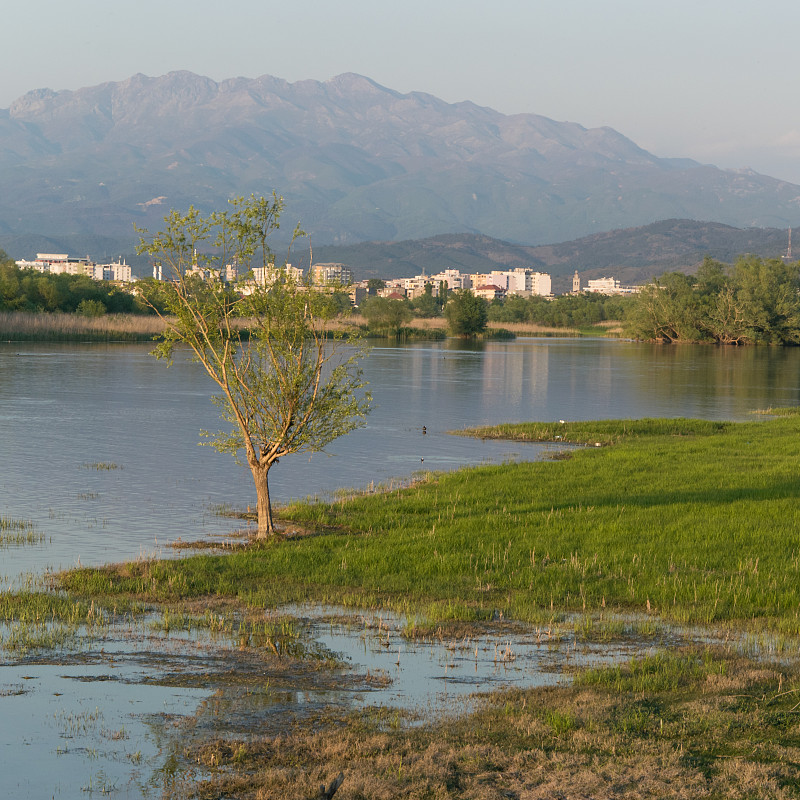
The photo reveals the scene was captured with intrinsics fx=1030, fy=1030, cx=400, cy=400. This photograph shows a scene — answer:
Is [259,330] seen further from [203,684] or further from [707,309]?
[707,309]

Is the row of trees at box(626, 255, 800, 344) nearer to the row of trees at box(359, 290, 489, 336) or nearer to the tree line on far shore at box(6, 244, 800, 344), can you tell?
the tree line on far shore at box(6, 244, 800, 344)

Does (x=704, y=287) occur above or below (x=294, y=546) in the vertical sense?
above

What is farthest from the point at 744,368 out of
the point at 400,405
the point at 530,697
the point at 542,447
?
the point at 530,697

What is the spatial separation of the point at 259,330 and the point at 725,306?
14178 cm

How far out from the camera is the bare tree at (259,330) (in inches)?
741

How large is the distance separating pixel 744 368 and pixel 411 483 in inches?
2871

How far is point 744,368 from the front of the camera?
9256 centimetres

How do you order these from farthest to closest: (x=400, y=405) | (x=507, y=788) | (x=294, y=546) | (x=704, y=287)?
(x=704, y=287)
(x=400, y=405)
(x=294, y=546)
(x=507, y=788)

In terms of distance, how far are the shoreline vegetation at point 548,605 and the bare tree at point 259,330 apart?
1926 millimetres

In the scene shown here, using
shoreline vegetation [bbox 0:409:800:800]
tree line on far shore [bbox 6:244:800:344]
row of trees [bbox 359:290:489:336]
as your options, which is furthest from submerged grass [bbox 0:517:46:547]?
row of trees [bbox 359:290:489:336]

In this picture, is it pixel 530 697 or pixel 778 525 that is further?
pixel 778 525

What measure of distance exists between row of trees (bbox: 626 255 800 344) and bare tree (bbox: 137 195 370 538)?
139017 millimetres

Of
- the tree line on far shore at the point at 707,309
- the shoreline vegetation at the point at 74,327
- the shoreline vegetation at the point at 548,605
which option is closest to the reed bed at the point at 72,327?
the shoreline vegetation at the point at 74,327

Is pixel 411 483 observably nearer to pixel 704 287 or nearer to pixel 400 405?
pixel 400 405
